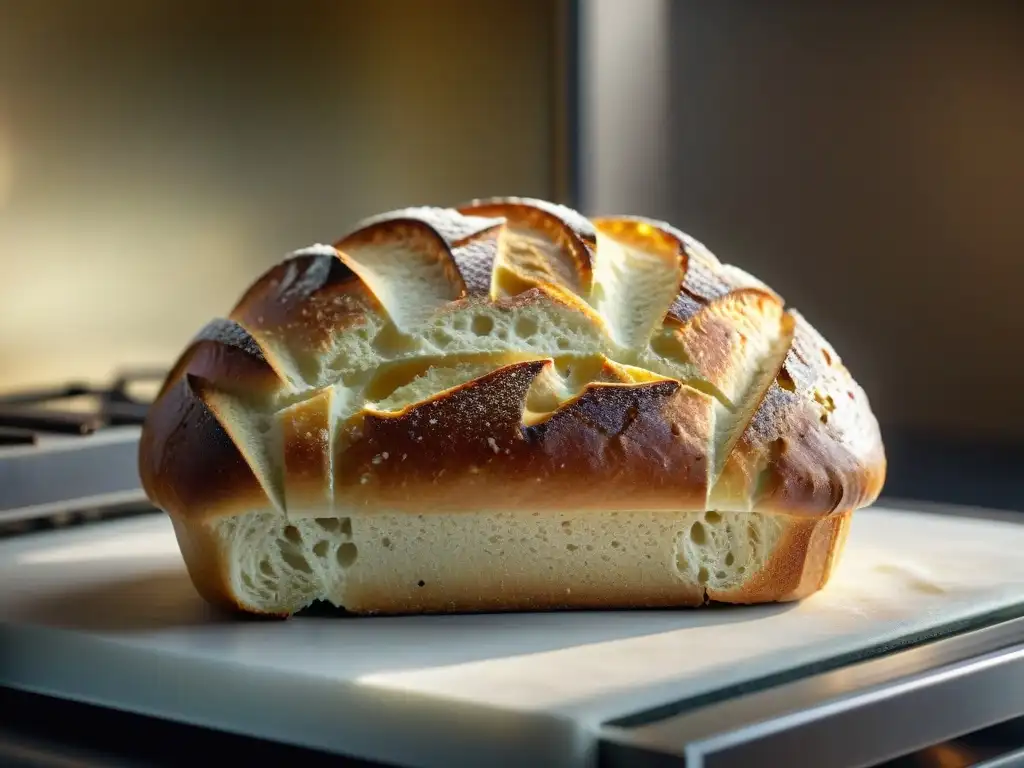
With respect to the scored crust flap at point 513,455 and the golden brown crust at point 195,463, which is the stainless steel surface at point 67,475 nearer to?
the golden brown crust at point 195,463

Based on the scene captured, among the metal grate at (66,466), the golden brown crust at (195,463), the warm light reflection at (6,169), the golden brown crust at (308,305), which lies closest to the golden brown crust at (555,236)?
the golden brown crust at (308,305)

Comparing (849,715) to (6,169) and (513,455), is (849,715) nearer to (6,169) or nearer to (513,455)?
(513,455)

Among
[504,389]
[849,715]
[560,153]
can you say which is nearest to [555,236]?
[504,389]

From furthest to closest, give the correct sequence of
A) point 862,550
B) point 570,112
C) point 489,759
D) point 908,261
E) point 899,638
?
1. point 570,112
2. point 908,261
3. point 862,550
4. point 899,638
5. point 489,759

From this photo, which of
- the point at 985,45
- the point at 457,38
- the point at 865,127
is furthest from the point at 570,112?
the point at 985,45

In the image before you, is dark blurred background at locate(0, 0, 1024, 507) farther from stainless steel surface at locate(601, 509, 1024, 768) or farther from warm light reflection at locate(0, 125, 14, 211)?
stainless steel surface at locate(601, 509, 1024, 768)

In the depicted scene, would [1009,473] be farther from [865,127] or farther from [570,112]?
[570,112]

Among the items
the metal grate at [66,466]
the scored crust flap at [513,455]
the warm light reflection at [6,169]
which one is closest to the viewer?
the scored crust flap at [513,455]
